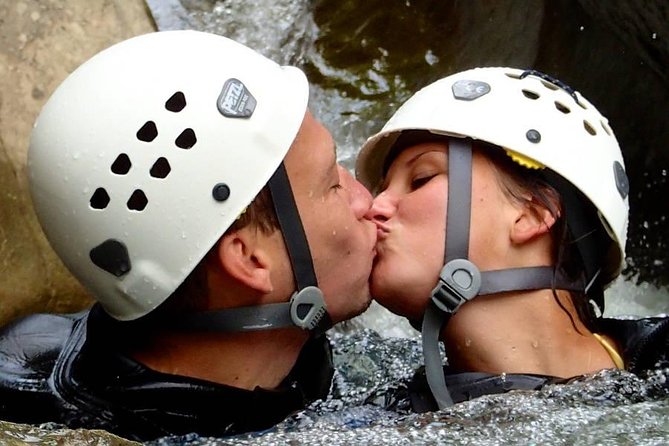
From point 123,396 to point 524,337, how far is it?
4.87 feet

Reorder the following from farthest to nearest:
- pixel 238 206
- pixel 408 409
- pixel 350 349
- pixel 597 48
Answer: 1. pixel 597 48
2. pixel 350 349
3. pixel 408 409
4. pixel 238 206

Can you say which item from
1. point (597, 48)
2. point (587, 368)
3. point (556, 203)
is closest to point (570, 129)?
point (556, 203)

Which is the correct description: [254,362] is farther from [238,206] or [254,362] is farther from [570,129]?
[570,129]

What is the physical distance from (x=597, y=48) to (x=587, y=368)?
9.77ft

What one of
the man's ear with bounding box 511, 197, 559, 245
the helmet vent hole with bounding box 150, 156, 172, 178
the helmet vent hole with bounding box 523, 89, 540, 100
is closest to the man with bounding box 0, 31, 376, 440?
the helmet vent hole with bounding box 150, 156, 172, 178

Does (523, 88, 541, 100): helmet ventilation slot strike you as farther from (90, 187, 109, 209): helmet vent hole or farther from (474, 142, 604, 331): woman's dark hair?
(90, 187, 109, 209): helmet vent hole

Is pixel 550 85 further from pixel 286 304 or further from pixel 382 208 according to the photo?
pixel 286 304

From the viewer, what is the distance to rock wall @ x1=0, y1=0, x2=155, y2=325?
4484 millimetres

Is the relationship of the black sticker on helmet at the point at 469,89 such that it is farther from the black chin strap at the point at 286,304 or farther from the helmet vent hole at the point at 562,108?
the black chin strap at the point at 286,304

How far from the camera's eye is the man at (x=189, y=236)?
3.17 m

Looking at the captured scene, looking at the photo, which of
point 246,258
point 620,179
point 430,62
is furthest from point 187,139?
point 430,62

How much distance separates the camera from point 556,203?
3723mm

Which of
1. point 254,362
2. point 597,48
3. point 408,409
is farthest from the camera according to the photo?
point 597,48

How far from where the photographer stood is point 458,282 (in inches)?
143
